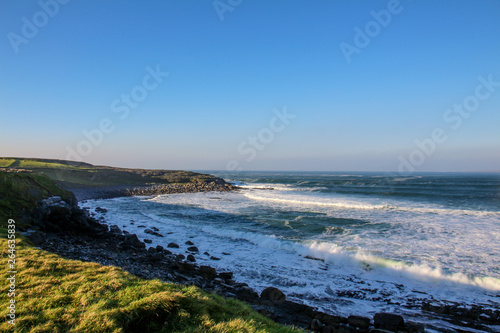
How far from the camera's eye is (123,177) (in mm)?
71562

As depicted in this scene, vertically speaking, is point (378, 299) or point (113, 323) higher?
point (113, 323)

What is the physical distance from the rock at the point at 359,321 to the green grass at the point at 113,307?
3.44 meters

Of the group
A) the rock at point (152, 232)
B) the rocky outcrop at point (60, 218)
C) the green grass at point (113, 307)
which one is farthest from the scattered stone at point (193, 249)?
the green grass at point (113, 307)

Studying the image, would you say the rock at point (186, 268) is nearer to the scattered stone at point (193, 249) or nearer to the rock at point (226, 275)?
the rock at point (226, 275)

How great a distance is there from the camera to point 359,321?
7426 millimetres

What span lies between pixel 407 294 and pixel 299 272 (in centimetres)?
437

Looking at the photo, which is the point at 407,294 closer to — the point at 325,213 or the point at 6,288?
the point at 6,288

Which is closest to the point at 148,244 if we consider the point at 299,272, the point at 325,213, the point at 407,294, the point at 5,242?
the point at 5,242

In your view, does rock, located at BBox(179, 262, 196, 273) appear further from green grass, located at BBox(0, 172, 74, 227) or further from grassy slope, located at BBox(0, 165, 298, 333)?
green grass, located at BBox(0, 172, 74, 227)

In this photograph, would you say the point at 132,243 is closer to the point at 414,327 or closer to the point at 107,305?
the point at 107,305

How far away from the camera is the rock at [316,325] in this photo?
22.8 ft

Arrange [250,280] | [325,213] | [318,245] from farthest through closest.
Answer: [325,213], [318,245], [250,280]

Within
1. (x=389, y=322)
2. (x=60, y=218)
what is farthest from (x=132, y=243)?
(x=389, y=322)

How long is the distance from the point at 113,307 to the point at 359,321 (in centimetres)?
673
